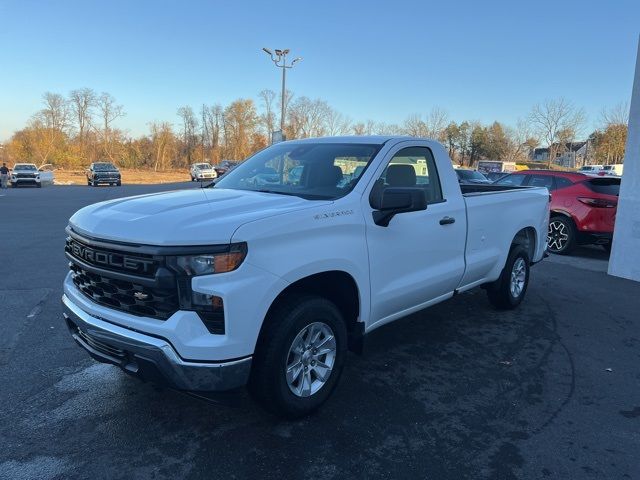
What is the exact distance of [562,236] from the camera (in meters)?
10.1

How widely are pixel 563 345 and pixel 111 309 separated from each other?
425 centimetres

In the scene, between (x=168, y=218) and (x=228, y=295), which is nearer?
(x=228, y=295)

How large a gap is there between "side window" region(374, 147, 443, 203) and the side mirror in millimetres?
245

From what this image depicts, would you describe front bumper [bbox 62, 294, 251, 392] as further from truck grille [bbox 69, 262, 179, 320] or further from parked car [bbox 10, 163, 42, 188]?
parked car [bbox 10, 163, 42, 188]

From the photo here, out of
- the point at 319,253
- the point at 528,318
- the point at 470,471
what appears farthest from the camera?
the point at 528,318

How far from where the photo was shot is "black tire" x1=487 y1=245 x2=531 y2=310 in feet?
18.7

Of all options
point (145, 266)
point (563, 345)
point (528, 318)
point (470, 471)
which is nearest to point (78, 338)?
point (145, 266)

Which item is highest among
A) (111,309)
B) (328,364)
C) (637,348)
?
(111,309)

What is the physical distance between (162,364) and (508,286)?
14.4ft

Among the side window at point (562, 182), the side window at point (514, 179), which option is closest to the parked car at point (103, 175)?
the side window at point (514, 179)

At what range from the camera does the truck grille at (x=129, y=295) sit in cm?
271

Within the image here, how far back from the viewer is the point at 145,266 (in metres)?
2.71

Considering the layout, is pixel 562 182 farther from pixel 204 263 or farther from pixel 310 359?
pixel 204 263

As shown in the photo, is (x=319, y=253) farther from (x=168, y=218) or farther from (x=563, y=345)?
(x=563, y=345)
